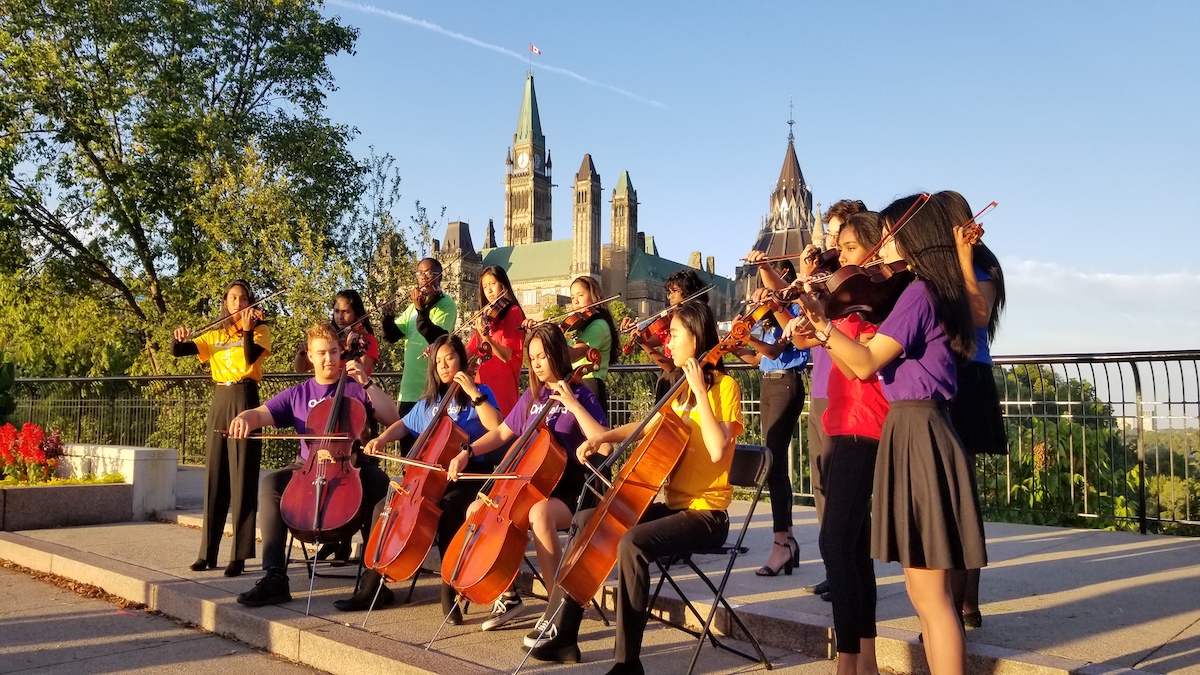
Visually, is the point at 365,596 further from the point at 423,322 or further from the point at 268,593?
the point at 423,322

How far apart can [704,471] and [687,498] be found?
0.14 m

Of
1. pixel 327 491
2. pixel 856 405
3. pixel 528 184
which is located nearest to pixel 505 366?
pixel 327 491

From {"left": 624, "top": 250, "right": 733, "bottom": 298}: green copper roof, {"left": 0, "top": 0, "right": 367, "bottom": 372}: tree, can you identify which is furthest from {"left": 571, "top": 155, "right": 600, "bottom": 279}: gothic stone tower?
{"left": 0, "top": 0, "right": 367, "bottom": 372}: tree

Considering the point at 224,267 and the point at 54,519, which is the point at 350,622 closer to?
the point at 54,519

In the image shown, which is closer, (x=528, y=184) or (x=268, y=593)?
(x=268, y=593)

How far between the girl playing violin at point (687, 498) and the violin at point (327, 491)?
1.39m

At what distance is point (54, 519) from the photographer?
855 cm

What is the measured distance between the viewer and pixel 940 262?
334cm

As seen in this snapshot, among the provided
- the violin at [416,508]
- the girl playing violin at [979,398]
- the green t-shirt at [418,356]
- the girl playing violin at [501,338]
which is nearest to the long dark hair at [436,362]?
the girl playing violin at [501,338]

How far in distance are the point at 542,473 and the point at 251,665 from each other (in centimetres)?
170

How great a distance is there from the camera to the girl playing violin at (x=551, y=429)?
448 cm

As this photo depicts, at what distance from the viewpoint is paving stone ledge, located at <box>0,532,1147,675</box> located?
12.4ft

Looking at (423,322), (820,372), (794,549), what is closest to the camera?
(820,372)

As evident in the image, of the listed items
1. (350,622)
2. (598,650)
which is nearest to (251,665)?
(350,622)
